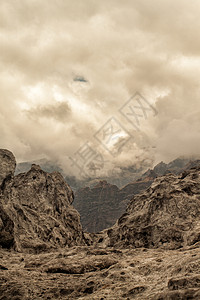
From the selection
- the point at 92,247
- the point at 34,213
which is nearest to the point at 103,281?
the point at 92,247

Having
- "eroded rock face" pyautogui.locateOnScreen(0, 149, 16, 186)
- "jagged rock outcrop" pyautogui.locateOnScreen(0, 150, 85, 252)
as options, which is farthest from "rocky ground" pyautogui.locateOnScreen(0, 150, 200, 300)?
"jagged rock outcrop" pyautogui.locateOnScreen(0, 150, 85, 252)

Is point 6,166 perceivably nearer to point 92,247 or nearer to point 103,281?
point 92,247

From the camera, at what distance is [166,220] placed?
2643 inches

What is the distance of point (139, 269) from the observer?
22.6m

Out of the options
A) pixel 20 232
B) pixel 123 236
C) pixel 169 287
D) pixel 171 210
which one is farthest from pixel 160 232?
pixel 169 287

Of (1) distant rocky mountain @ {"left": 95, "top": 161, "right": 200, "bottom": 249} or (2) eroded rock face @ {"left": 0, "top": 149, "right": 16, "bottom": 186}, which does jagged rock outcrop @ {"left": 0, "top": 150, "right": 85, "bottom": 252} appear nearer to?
(2) eroded rock face @ {"left": 0, "top": 149, "right": 16, "bottom": 186}

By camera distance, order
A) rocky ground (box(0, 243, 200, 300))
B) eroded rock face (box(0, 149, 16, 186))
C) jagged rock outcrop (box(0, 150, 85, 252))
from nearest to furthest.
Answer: rocky ground (box(0, 243, 200, 300)), jagged rock outcrop (box(0, 150, 85, 252)), eroded rock face (box(0, 149, 16, 186))

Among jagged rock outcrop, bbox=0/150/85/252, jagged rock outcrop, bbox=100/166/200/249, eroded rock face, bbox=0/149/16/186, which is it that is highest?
eroded rock face, bbox=0/149/16/186

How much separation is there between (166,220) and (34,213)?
42356mm

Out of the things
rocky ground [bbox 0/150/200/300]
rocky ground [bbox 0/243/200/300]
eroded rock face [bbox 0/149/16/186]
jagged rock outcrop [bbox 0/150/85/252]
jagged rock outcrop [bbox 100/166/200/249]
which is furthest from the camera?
eroded rock face [bbox 0/149/16/186]

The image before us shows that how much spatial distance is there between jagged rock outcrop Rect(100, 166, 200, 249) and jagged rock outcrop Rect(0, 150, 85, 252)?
18.7 metres

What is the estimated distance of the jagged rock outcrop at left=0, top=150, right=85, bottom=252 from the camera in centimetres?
4694

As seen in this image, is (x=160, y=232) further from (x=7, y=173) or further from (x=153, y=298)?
(x=153, y=298)

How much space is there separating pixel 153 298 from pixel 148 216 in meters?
64.1
